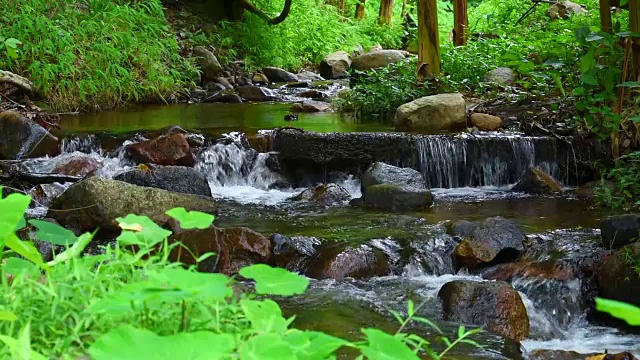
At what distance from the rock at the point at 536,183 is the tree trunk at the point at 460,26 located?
7.17 m

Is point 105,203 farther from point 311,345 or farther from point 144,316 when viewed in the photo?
point 311,345

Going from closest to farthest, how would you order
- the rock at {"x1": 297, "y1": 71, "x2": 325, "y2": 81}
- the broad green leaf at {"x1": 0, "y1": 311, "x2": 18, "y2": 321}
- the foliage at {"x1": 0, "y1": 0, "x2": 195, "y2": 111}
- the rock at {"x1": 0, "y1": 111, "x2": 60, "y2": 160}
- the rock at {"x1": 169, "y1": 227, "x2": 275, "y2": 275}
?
the broad green leaf at {"x1": 0, "y1": 311, "x2": 18, "y2": 321} < the rock at {"x1": 169, "y1": 227, "x2": 275, "y2": 275} < the rock at {"x1": 0, "y1": 111, "x2": 60, "y2": 160} < the foliage at {"x1": 0, "y1": 0, "x2": 195, "y2": 111} < the rock at {"x1": 297, "y1": 71, "x2": 325, "y2": 81}

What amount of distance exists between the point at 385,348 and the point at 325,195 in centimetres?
662

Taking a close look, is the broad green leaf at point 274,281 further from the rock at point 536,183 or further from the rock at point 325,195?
the rock at point 536,183

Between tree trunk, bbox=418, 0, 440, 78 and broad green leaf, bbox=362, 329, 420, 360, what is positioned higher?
tree trunk, bbox=418, 0, 440, 78

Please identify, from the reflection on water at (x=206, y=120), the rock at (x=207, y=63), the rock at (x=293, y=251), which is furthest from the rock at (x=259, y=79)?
the rock at (x=293, y=251)

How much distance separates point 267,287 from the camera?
5.56 feet

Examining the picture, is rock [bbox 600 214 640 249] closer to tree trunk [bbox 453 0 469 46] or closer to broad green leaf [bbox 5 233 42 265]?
broad green leaf [bbox 5 233 42 265]

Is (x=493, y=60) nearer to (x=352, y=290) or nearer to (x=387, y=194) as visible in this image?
(x=387, y=194)

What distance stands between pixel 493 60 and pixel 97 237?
765cm

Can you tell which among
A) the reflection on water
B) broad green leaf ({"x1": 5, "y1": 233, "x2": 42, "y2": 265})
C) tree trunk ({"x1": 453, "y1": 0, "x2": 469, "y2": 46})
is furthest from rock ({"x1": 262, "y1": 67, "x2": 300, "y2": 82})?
broad green leaf ({"x1": 5, "y1": 233, "x2": 42, "y2": 265})

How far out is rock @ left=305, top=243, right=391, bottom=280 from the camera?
5758 millimetres

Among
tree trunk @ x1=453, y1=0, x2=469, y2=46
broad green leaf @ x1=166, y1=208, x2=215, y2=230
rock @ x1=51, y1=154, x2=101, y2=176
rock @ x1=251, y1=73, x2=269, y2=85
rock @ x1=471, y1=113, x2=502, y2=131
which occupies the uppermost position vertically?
tree trunk @ x1=453, y1=0, x2=469, y2=46

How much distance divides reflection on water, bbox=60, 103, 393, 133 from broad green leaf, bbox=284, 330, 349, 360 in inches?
331
